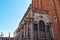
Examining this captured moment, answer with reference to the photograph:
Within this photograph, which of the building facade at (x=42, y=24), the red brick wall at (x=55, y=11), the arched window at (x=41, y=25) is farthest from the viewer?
the red brick wall at (x=55, y=11)

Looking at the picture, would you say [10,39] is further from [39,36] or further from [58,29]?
[58,29]

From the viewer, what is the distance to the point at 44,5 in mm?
18875

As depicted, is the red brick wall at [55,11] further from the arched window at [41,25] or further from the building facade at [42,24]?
the arched window at [41,25]

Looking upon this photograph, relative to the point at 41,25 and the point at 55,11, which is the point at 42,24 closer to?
the point at 41,25

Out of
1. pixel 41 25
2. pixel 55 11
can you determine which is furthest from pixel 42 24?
pixel 55 11

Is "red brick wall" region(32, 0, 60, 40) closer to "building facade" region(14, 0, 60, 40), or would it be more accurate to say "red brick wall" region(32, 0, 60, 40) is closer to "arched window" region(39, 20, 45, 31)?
"building facade" region(14, 0, 60, 40)

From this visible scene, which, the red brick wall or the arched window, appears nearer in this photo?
the arched window

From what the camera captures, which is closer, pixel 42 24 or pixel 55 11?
pixel 42 24

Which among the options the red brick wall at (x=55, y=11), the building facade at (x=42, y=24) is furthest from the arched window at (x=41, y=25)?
the red brick wall at (x=55, y=11)

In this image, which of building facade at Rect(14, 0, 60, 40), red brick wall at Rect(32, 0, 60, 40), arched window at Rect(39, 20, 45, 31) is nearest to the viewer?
building facade at Rect(14, 0, 60, 40)

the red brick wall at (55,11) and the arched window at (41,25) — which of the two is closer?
the arched window at (41,25)

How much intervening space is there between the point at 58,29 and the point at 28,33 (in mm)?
4178

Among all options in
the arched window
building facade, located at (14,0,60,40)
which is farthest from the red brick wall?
the arched window

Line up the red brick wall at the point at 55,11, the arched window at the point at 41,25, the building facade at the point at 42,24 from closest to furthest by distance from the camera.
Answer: the building facade at the point at 42,24 → the arched window at the point at 41,25 → the red brick wall at the point at 55,11
